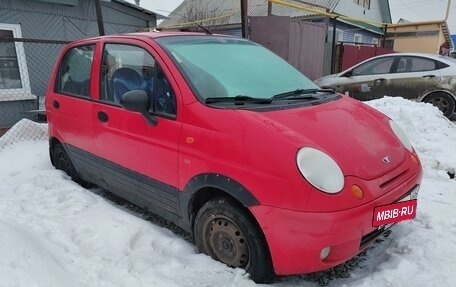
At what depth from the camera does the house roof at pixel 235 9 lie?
20.5m

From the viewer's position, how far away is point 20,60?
8227 mm

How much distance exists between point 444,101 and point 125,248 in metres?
7.72

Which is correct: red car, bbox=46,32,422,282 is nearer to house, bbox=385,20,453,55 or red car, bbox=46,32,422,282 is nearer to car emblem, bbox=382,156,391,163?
car emblem, bbox=382,156,391,163

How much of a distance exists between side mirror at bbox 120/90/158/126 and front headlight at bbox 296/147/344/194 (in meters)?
1.24

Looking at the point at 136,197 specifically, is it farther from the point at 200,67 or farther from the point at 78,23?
the point at 78,23

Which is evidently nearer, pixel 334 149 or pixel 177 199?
pixel 334 149

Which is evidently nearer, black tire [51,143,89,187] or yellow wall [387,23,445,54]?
black tire [51,143,89,187]

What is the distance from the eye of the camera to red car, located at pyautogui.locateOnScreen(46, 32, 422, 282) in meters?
2.29

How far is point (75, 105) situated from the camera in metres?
3.96

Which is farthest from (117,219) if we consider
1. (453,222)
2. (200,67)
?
(453,222)

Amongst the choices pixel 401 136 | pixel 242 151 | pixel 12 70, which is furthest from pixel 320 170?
pixel 12 70

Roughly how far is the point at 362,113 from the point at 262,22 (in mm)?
7304

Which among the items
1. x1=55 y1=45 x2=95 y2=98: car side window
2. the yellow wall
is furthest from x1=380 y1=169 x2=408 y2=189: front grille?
the yellow wall

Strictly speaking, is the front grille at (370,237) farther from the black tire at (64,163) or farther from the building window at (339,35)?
the building window at (339,35)
